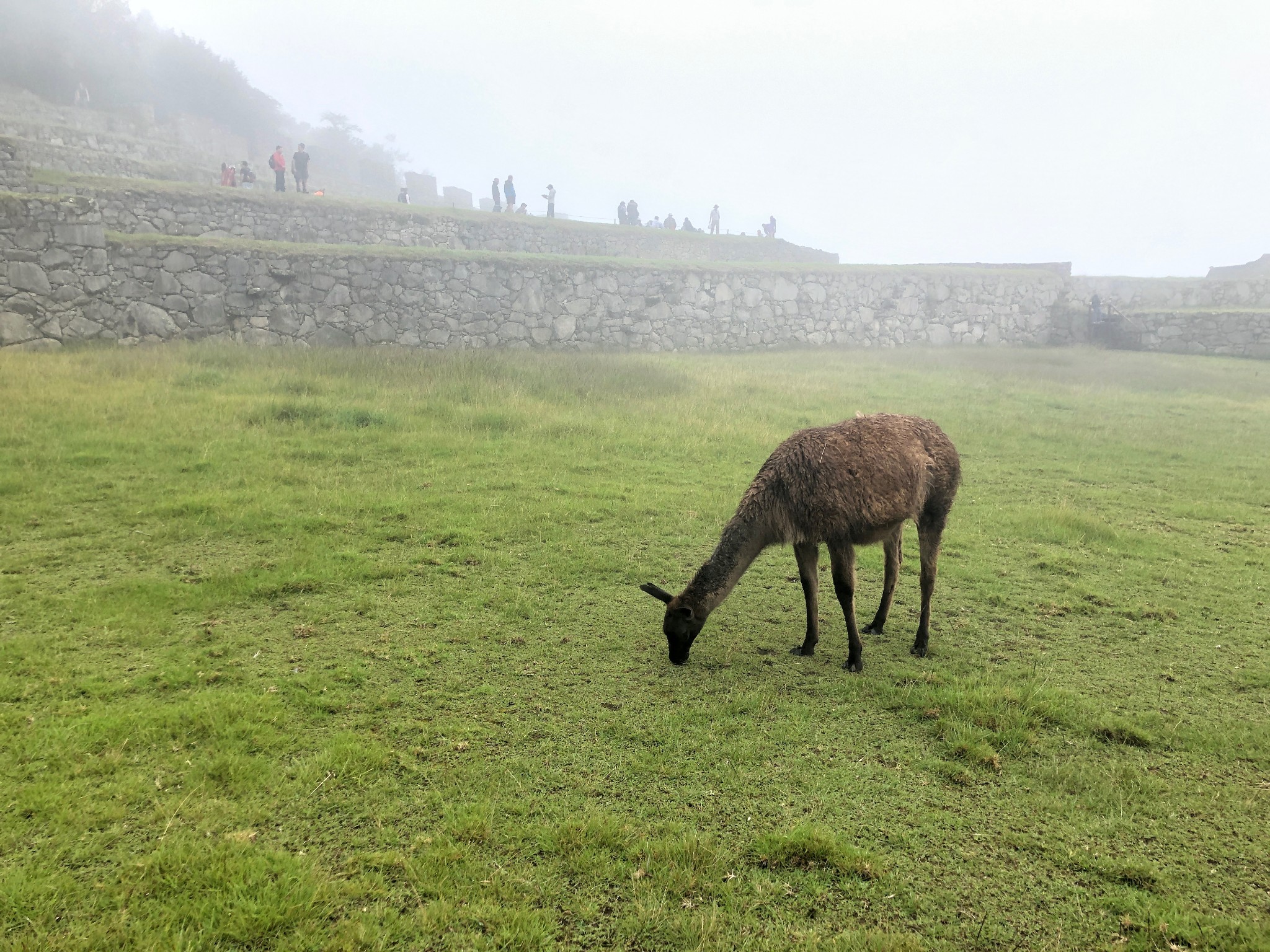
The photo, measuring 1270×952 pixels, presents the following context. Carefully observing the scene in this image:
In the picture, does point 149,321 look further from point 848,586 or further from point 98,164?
point 848,586

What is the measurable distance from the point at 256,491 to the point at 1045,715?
6.39 metres

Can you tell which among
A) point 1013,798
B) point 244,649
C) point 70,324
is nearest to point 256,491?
point 244,649

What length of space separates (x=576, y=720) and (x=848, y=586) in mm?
1661

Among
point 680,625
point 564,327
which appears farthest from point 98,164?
point 680,625

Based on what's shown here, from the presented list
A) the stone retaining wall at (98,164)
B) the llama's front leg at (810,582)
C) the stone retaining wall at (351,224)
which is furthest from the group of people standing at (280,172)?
the llama's front leg at (810,582)

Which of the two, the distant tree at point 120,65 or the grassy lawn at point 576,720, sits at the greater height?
the distant tree at point 120,65

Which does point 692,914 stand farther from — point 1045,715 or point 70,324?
point 70,324

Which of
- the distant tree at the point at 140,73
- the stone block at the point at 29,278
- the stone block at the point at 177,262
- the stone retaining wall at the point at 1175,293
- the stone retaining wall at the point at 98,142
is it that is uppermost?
the distant tree at the point at 140,73

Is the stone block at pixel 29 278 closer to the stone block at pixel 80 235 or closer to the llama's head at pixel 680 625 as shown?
the stone block at pixel 80 235

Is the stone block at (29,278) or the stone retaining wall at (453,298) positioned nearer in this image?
the stone block at (29,278)

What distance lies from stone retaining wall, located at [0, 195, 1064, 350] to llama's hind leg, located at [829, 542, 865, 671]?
542 inches

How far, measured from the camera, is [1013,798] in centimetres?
315

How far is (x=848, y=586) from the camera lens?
421cm

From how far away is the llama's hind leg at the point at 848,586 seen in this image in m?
4.20
